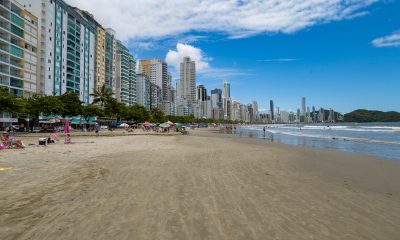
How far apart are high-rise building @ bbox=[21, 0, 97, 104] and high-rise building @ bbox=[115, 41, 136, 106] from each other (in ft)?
125

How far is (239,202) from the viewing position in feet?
23.6

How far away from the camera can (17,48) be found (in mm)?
61875

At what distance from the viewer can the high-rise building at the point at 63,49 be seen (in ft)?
255

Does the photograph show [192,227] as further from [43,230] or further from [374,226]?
[374,226]

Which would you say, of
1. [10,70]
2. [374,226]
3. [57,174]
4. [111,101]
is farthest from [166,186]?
[111,101]

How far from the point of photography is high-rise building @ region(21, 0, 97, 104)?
7781cm

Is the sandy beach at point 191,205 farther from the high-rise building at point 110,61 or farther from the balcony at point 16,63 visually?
the high-rise building at point 110,61

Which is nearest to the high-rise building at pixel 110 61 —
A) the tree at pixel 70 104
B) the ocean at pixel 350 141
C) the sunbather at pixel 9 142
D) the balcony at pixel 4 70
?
the tree at pixel 70 104

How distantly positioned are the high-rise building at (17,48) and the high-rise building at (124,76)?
239 feet

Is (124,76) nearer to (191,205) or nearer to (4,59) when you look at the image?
(4,59)

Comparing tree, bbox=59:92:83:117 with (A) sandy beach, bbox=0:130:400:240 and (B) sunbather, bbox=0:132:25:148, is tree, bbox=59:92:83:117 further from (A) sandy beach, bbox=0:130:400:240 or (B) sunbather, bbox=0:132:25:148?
(A) sandy beach, bbox=0:130:400:240

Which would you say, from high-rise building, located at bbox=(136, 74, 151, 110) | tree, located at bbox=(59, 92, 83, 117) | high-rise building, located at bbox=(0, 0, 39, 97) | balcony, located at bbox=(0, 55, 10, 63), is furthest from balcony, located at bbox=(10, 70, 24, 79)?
high-rise building, located at bbox=(136, 74, 151, 110)

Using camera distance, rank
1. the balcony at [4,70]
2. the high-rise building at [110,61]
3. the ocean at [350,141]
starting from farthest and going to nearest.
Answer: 1. the high-rise building at [110,61]
2. the balcony at [4,70]
3. the ocean at [350,141]

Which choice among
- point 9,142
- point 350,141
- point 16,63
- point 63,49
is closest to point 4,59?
point 16,63
